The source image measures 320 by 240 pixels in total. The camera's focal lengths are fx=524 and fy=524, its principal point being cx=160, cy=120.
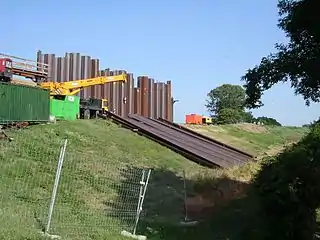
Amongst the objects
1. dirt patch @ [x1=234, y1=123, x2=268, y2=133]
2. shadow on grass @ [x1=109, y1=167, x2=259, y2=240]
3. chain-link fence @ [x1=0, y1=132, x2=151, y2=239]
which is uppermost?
dirt patch @ [x1=234, y1=123, x2=268, y2=133]

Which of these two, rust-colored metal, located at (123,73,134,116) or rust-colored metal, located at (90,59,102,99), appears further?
rust-colored metal, located at (123,73,134,116)

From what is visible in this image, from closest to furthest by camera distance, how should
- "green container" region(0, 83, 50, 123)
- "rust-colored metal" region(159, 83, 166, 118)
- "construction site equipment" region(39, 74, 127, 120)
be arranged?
"green container" region(0, 83, 50, 123) < "construction site equipment" region(39, 74, 127, 120) < "rust-colored metal" region(159, 83, 166, 118)

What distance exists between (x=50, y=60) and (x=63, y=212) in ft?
95.8

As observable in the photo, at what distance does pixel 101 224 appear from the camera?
1113 centimetres

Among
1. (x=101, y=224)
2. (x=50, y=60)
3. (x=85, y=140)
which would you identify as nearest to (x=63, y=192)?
(x=101, y=224)

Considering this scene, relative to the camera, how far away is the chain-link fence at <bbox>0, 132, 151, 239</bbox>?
32.0 ft

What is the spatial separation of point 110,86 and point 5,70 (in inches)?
525

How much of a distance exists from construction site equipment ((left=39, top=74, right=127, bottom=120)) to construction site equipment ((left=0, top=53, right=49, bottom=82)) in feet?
4.96

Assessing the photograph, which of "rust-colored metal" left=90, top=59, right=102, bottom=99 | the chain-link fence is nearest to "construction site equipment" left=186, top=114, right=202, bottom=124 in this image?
"rust-colored metal" left=90, top=59, right=102, bottom=99

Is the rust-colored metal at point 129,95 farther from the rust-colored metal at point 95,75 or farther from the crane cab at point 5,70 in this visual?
the crane cab at point 5,70

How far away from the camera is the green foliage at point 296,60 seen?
13.7 metres

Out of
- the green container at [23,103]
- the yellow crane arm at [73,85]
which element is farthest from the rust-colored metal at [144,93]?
the green container at [23,103]

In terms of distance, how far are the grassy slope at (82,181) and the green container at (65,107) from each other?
2.33 m

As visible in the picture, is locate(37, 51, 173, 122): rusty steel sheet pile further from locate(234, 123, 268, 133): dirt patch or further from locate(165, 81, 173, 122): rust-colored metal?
locate(234, 123, 268, 133): dirt patch
